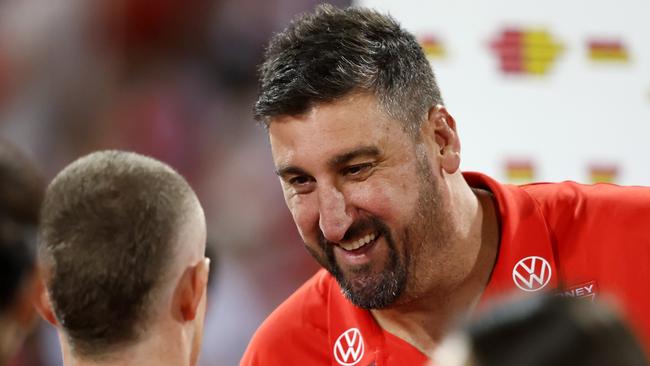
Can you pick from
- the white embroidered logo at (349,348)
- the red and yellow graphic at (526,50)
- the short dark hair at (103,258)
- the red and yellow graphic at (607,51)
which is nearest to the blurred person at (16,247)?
the short dark hair at (103,258)

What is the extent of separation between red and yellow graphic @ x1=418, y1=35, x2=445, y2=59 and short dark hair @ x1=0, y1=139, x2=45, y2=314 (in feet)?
7.58

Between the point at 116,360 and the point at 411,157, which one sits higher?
the point at 411,157

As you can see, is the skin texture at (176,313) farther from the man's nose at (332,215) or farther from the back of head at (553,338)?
the back of head at (553,338)

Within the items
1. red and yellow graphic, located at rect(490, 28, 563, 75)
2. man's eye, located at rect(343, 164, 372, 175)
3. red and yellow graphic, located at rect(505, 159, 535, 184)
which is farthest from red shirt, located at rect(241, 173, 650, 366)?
red and yellow graphic, located at rect(490, 28, 563, 75)

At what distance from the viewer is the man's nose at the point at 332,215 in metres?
1.80

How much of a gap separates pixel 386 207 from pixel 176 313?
1.95 feet

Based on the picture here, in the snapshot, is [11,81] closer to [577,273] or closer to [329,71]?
[329,71]

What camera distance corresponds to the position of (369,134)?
1846 mm

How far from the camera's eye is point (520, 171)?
3076mm

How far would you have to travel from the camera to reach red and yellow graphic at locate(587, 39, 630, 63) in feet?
10.3

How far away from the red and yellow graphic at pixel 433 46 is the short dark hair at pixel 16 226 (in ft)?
7.58

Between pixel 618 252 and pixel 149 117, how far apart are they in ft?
4.50

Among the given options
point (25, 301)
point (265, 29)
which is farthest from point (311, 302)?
point (25, 301)

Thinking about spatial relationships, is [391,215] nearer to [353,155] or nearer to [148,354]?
[353,155]
